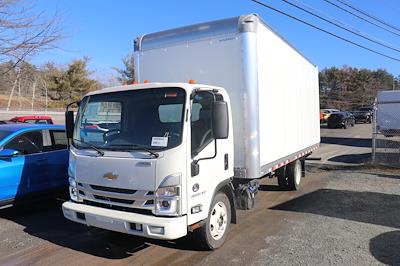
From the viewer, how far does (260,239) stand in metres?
5.91

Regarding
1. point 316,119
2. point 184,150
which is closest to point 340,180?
point 316,119

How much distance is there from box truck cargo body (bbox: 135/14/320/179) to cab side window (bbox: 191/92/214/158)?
32.9 inches

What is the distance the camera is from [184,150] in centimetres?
468

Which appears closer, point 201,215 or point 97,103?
point 201,215

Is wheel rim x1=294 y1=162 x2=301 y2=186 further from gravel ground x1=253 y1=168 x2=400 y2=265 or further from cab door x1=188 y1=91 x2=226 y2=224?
cab door x1=188 y1=91 x2=226 y2=224

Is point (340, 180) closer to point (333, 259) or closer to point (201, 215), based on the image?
point (333, 259)

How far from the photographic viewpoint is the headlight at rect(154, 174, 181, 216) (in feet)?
15.1

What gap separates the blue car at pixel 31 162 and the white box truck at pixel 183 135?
2046 millimetres

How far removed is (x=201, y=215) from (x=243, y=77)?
2215 mm

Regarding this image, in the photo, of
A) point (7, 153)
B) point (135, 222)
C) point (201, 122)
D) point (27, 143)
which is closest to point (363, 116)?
point (27, 143)

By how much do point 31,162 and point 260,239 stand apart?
4.49m

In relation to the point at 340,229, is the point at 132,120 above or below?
above

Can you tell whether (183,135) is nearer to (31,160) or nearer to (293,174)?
(31,160)

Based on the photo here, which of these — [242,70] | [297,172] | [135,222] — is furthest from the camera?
[297,172]
